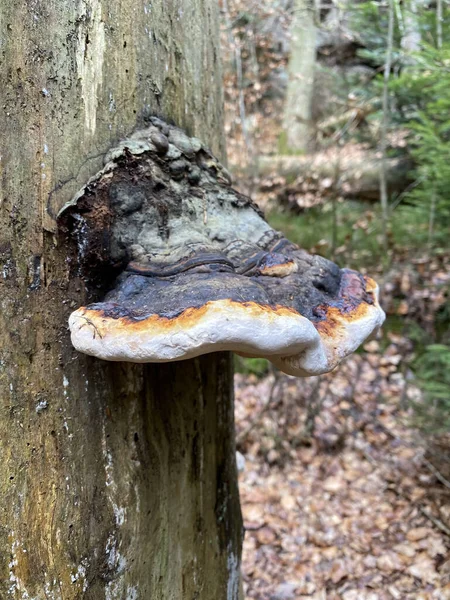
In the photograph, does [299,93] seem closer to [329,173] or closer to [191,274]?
[329,173]

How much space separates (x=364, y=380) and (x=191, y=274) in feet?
14.9

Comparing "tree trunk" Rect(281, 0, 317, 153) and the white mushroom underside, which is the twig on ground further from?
"tree trunk" Rect(281, 0, 317, 153)

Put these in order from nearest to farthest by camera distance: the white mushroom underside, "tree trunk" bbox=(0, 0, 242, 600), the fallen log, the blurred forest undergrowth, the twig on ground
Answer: the white mushroom underside < "tree trunk" bbox=(0, 0, 242, 600) < the twig on ground < the blurred forest undergrowth < the fallen log

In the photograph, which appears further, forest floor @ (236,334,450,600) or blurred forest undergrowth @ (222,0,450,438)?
blurred forest undergrowth @ (222,0,450,438)

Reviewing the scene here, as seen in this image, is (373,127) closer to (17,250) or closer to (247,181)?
(247,181)

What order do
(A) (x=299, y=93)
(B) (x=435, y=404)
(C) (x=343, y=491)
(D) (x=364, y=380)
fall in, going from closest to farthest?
1. (B) (x=435, y=404)
2. (C) (x=343, y=491)
3. (D) (x=364, y=380)
4. (A) (x=299, y=93)

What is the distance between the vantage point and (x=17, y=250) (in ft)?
3.61

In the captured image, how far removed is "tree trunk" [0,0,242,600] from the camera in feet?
3.57

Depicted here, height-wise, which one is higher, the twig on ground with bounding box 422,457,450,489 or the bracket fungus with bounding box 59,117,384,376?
the bracket fungus with bounding box 59,117,384,376

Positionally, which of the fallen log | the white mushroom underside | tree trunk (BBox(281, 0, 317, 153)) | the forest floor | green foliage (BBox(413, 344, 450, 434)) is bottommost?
the forest floor

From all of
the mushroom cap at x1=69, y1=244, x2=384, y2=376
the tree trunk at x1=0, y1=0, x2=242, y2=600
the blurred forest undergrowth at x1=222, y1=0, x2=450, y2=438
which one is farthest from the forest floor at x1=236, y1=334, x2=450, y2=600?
the mushroom cap at x1=69, y1=244, x2=384, y2=376

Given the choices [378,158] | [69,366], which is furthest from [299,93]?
[69,366]

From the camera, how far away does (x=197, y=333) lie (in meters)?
0.87

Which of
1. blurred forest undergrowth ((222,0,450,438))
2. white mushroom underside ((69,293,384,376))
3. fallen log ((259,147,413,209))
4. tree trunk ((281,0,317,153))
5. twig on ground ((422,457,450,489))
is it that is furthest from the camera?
tree trunk ((281,0,317,153))
